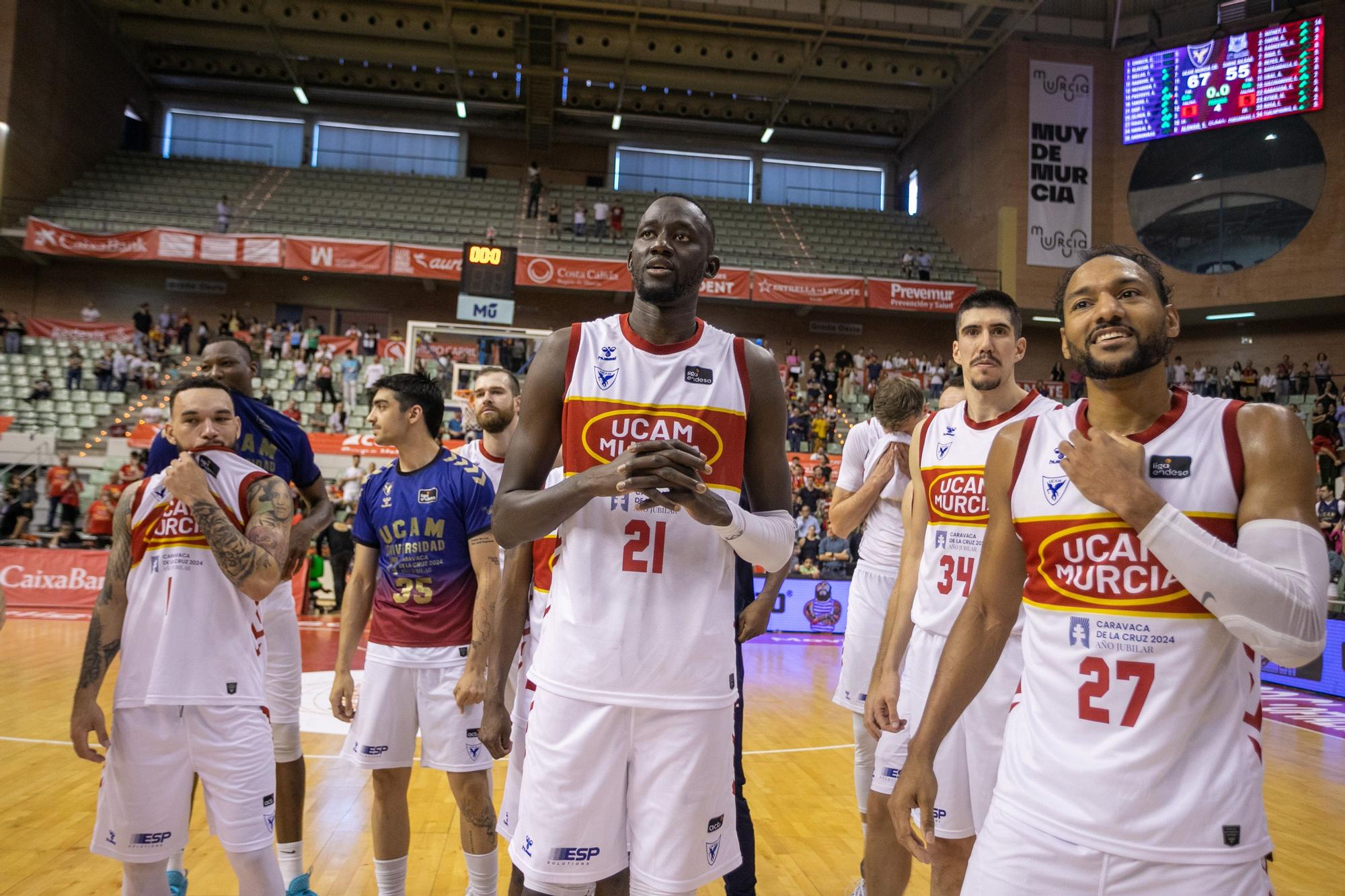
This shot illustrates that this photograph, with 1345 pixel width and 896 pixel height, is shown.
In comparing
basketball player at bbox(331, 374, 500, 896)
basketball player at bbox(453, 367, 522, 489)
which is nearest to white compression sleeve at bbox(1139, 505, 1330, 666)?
basketball player at bbox(331, 374, 500, 896)

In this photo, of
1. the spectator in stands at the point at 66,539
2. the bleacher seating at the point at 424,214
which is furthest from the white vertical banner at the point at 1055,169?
the spectator in stands at the point at 66,539

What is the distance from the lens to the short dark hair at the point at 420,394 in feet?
13.3

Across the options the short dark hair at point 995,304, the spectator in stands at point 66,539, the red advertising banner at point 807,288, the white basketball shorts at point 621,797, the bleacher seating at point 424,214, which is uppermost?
the bleacher seating at point 424,214

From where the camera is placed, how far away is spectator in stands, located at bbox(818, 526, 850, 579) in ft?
43.5

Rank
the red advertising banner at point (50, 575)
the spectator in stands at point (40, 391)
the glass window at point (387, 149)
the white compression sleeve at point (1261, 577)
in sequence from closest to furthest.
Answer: the white compression sleeve at point (1261, 577), the red advertising banner at point (50, 575), the spectator in stands at point (40, 391), the glass window at point (387, 149)

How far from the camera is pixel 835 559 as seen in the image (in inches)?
525

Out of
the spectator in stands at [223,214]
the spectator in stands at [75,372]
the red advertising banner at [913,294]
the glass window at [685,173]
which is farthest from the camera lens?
the glass window at [685,173]

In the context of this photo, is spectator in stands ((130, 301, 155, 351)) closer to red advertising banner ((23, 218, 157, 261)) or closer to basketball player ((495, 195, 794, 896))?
red advertising banner ((23, 218, 157, 261))

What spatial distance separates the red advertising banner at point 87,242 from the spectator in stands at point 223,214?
175cm

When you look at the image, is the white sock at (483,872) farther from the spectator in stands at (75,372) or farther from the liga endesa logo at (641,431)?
the spectator in stands at (75,372)

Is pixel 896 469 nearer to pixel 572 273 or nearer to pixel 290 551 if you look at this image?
pixel 290 551

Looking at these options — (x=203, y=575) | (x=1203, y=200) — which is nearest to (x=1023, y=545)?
(x=203, y=575)

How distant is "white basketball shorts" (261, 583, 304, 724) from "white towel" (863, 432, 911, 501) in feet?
9.83

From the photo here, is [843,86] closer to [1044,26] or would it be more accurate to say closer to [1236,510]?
[1044,26]
